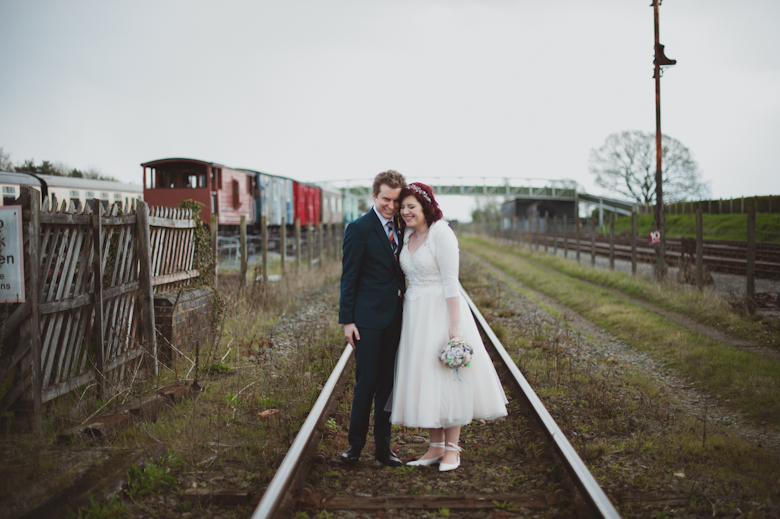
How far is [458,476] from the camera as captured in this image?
3.58 meters

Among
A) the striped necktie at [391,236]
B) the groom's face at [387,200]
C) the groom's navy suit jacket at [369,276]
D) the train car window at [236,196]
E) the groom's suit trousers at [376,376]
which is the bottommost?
the groom's suit trousers at [376,376]

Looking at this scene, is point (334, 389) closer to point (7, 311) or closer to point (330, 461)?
point (330, 461)

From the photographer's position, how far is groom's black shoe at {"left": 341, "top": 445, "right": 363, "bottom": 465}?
3.68 metres

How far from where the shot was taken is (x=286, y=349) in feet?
23.2

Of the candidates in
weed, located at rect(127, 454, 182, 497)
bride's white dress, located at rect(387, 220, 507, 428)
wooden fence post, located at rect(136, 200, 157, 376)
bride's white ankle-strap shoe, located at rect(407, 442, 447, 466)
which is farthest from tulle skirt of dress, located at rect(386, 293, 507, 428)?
wooden fence post, located at rect(136, 200, 157, 376)

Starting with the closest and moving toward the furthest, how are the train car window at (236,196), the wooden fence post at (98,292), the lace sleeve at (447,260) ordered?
the lace sleeve at (447,260) < the wooden fence post at (98,292) < the train car window at (236,196)

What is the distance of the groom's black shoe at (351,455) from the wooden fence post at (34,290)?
2.27m

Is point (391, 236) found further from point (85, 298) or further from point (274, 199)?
point (274, 199)

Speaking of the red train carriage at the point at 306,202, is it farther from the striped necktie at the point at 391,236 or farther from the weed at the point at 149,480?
the weed at the point at 149,480

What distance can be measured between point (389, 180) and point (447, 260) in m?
0.63

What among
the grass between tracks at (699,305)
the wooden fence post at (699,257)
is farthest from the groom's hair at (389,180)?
the wooden fence post at (699,257)

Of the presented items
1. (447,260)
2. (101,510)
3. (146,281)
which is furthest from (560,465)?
(146,281)

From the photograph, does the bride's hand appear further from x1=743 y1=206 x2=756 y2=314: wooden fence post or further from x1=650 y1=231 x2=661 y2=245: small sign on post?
x1=650 y1=231 x2=661 y2=245: small sign on post

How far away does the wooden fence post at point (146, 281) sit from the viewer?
218 inches
